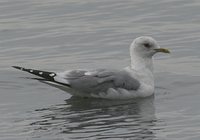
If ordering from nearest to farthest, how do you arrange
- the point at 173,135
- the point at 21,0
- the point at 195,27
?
the point at 173,135 < the point at 195,27 < the point at 21,0

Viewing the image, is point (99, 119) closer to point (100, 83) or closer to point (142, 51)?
point (100, 83)

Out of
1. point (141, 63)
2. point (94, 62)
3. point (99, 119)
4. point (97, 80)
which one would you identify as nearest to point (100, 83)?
point (97, 80)

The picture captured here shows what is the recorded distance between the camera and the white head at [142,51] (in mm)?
12906

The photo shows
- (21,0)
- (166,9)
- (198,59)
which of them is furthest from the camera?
(21,0)

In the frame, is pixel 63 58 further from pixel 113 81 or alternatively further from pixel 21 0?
pixel 21 0

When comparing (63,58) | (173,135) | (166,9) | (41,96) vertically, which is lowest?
(173,135)

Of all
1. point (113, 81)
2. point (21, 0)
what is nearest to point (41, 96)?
point (113, 81)

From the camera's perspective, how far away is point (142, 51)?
13.0 m

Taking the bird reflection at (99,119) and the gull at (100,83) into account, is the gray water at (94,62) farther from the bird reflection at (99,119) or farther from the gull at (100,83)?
the gull at (100,83)

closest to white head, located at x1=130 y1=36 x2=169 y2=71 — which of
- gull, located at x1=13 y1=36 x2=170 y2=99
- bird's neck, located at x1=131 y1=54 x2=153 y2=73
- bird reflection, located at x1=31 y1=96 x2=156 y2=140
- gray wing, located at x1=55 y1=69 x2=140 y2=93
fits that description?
bird's neck, located at x1=131 y1=54 x2=153 y2=73

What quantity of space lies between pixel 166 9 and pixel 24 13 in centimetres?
280

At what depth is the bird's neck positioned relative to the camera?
12930mm

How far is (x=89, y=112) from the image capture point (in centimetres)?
1166

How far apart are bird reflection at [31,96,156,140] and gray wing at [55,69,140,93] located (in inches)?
8.0
